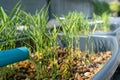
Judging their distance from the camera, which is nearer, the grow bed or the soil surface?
the grow bed

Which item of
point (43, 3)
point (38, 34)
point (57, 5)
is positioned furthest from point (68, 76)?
point (57, 5)

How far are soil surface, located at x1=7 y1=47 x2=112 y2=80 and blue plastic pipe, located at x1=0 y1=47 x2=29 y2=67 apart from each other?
0.89 feet

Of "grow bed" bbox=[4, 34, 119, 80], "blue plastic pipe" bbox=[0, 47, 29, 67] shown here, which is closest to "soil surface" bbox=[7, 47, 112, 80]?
"grow bed" bbox=[4, 34, 119, 80]

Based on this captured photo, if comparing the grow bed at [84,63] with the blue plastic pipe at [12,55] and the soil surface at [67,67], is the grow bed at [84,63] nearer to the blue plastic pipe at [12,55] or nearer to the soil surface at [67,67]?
the soil surface at [67,67]

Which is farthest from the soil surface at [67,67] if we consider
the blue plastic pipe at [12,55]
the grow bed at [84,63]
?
the blue plastic pipe at [12,55]

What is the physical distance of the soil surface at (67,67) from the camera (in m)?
1.51

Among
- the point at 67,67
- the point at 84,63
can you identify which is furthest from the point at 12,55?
the point at 84,63

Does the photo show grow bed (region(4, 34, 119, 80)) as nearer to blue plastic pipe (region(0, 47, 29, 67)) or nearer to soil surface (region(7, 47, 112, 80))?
soil surface (region(7, 47, 112, 80))

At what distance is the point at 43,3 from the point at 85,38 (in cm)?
178

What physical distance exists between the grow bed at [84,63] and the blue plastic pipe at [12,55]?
31cm

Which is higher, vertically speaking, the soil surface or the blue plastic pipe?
the blue plastic pipe

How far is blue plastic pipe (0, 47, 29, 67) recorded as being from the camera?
1075 millimetres

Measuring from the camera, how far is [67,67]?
164 cm

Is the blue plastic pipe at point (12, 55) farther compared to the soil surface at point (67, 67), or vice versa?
the soil surface at point (67, 67)
